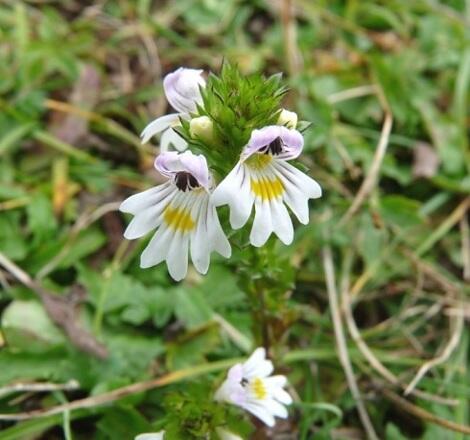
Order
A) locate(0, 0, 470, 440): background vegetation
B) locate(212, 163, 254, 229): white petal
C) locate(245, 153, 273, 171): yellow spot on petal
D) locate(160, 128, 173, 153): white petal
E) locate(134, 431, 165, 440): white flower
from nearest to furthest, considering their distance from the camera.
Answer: locate(212, 163, 254, 229): white petal
locate(245, 153, 273, 171): yellow spot on petal
locate(134, 431, 165, 440): white flower
locate(160, 128, 173, 153): white petal
locate(0, 0, 470, 440): background vegetation

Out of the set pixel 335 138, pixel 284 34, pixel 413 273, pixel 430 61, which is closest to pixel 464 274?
pixel 413 273

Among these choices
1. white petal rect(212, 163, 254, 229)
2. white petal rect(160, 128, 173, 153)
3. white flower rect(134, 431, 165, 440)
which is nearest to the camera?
white petal rect(212, 163, 254, 229)

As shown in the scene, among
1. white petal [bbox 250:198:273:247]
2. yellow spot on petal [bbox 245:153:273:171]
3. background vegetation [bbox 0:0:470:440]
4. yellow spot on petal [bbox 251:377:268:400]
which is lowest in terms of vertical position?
background vegetation [bbox 0:0:470:440]

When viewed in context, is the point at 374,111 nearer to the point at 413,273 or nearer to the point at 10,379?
the point at 413,273

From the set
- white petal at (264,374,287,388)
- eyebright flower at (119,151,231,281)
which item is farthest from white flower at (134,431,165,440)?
eyebright flower at (119,151,231,281)

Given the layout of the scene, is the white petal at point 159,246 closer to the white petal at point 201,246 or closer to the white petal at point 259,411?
the white petal at point 201,246

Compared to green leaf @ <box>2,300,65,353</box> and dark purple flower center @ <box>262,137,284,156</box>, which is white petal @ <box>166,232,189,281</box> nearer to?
dark purple flower center @ <box>262,137,284,156</box>

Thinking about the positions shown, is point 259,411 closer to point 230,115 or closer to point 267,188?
point 267,188

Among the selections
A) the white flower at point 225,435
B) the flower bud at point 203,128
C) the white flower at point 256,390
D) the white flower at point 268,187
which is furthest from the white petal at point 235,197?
the white flower at point 225,435
